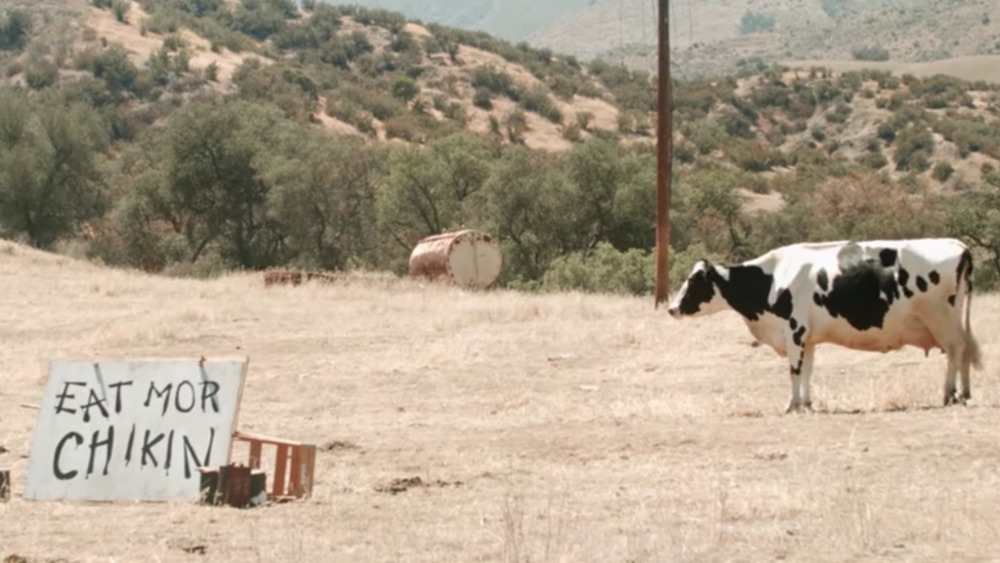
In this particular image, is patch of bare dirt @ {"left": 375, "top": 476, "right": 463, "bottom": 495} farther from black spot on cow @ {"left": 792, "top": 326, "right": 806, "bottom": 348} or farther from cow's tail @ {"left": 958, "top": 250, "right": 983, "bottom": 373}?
cow's tail @ {"left": 958, "top": 250, "right": 983, "bottom": 373}

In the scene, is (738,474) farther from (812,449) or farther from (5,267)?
(5,267)

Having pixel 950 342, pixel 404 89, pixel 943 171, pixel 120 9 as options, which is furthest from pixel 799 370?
pixel 120 9

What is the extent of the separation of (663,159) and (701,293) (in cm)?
1344

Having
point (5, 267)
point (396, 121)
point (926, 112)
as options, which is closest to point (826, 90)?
point (926, 112)

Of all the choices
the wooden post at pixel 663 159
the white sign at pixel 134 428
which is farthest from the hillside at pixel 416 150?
the white sign at pixel 134 428

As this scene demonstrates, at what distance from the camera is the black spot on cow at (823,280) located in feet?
55.6

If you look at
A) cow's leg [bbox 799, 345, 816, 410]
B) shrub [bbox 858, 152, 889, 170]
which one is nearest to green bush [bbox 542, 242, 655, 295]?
cow's leg [bbox 799, 345, 816, 410]

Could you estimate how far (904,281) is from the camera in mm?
16547

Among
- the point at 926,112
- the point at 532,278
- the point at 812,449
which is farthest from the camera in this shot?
the point at 926,112

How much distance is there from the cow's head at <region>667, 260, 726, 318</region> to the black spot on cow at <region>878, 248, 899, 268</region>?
7.06 feet

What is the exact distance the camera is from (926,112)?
332 feet

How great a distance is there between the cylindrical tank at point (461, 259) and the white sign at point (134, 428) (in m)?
27.9

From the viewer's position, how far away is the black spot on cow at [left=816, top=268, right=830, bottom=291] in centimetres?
1694

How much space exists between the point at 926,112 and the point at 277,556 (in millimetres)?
96802
